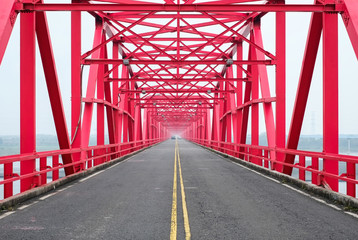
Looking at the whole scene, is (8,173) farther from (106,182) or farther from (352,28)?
(352,28)

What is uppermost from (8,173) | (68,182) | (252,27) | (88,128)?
(252,27)

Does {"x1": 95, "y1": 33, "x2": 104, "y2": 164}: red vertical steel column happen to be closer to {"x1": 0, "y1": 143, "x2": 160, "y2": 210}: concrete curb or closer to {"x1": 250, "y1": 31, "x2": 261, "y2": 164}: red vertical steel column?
{"x1": 0, "y1": 143, "x2": 160, "y2": 210}: concrete curb

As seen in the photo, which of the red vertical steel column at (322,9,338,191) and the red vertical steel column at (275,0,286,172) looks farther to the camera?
the red vertical steel column at (275,0,286,172)

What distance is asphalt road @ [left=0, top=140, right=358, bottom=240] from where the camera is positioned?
5355 millimetres

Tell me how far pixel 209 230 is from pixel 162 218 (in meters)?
1.16

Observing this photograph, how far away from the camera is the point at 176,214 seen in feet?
21.9

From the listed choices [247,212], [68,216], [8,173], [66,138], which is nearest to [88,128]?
[66,138]

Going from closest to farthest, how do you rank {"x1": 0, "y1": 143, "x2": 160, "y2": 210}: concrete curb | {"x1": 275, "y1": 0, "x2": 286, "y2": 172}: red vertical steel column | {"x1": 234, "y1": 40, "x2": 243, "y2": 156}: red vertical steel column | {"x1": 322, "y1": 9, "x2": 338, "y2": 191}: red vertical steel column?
{"x1": 0, "y1": 143, "x2": 160, "y2": 210}: concrete curb
{"x1": 322, "y1": 9, "x2": 338, "y2": 191}: red vertical steel column
{"x1": 275, "y1": 0, "x2": 286, "y2": 172}: red vertical steel column
{"x1": 234, "y1": 40, "x2": 243, "y2": 156}: red vertical steel column

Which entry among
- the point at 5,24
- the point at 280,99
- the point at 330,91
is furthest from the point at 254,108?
the point at 5,24

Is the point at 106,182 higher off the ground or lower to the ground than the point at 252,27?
Answer: lower

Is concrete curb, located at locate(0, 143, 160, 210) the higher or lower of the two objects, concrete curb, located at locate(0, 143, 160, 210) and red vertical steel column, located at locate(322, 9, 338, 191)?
the lower

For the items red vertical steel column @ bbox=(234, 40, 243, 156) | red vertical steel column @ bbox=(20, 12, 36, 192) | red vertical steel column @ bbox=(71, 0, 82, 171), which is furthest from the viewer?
red vertical steel column @ bbox=(234, 40, 243, 156)

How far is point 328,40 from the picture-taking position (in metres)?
9.62

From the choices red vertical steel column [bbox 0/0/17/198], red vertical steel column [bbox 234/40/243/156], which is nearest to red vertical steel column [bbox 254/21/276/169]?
red vertical steel column [bbox 234/40/243/156]
